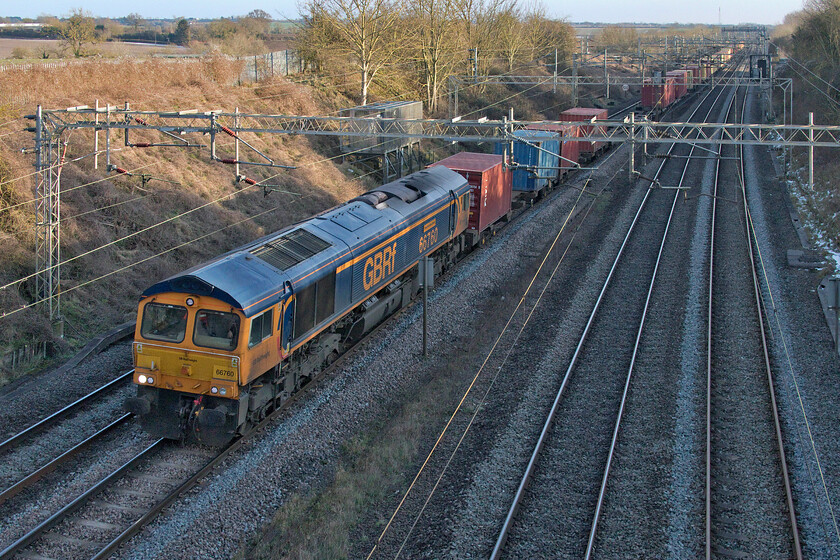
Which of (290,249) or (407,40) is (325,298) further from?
(407,40)

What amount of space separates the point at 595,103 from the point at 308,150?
40281mm

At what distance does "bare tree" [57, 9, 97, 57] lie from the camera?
40781 millimetres

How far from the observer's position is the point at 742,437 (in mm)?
13664

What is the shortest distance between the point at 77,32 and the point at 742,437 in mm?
40443

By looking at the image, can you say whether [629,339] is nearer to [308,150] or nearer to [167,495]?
[167,495]

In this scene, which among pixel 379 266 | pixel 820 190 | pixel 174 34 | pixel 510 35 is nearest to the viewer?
pixel 379 266

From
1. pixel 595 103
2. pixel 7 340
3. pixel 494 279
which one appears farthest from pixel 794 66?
pixel 7 340

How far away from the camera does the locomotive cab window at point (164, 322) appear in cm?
1255

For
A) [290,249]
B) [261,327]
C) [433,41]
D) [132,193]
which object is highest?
[433,41]

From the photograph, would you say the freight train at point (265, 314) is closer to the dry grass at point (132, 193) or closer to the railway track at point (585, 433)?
the railway track at point (585, 433)

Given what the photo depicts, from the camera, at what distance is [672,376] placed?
16203mm

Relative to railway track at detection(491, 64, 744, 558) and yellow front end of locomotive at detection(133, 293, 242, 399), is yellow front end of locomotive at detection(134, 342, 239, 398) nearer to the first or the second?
yellow front end of locomotive at detection(133, 293, 242, 399)

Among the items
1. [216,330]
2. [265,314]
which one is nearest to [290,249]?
[265,314]

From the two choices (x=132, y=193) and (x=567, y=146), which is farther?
(x=567, y=146)
